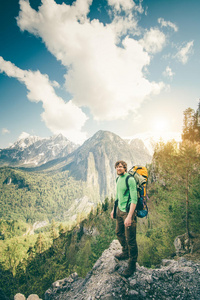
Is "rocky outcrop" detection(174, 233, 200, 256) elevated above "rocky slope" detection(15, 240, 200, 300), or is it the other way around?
"rocky slope" detection(15, 240, 200, 300)

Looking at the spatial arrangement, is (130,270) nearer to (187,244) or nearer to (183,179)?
(187,244)

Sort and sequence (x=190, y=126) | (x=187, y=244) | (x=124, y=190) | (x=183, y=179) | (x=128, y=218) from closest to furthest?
(x=128, y=218) → (x=124, y=190) → (x=187, y=244) → (x=183, y=179) → (x=190, y=126)

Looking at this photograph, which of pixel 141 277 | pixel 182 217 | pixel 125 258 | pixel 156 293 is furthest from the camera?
pixel 182 217

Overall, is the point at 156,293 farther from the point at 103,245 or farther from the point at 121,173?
the point at 103,245

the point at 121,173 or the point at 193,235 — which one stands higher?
the point at 121,173

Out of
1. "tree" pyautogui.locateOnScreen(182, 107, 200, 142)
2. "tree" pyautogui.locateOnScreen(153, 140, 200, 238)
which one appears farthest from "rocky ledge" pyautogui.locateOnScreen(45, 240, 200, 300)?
"tree" pyautogui.locateOnScreen(182, 107, 200, 142)

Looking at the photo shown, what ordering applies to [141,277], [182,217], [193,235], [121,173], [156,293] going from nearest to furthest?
1. [156,293]
2. [141,277]
3. [121,173]
4. [193,235]
5. [182,217]

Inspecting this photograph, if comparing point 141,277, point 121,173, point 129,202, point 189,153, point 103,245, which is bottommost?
point 103,245

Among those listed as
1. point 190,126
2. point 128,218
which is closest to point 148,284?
point 128,218

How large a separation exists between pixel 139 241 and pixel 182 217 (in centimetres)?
966

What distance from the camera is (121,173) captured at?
516 cm

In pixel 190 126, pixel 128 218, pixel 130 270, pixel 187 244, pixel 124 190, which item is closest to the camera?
pixel 128 218

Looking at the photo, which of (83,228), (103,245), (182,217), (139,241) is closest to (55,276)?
(103,245)

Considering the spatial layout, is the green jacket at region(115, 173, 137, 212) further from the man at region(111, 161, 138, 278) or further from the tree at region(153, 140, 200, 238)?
the tree at region(153, 140, 200, 238)
